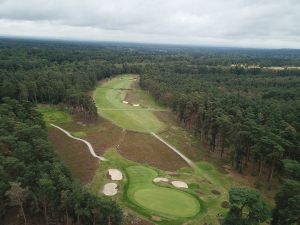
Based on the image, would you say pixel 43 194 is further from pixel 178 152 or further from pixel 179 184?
pixel 178 152

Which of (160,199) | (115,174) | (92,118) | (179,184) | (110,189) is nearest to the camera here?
(160,199)

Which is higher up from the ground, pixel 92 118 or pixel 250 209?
pixel 250 209

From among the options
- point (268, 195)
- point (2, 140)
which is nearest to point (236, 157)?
point (268, 195)

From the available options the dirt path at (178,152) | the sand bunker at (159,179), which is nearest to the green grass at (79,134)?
the dirt path at (178,152)

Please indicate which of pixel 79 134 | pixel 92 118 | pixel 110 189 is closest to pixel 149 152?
pixel 110 189

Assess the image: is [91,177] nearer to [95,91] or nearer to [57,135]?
[57,135]

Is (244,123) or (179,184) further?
(244,123)
